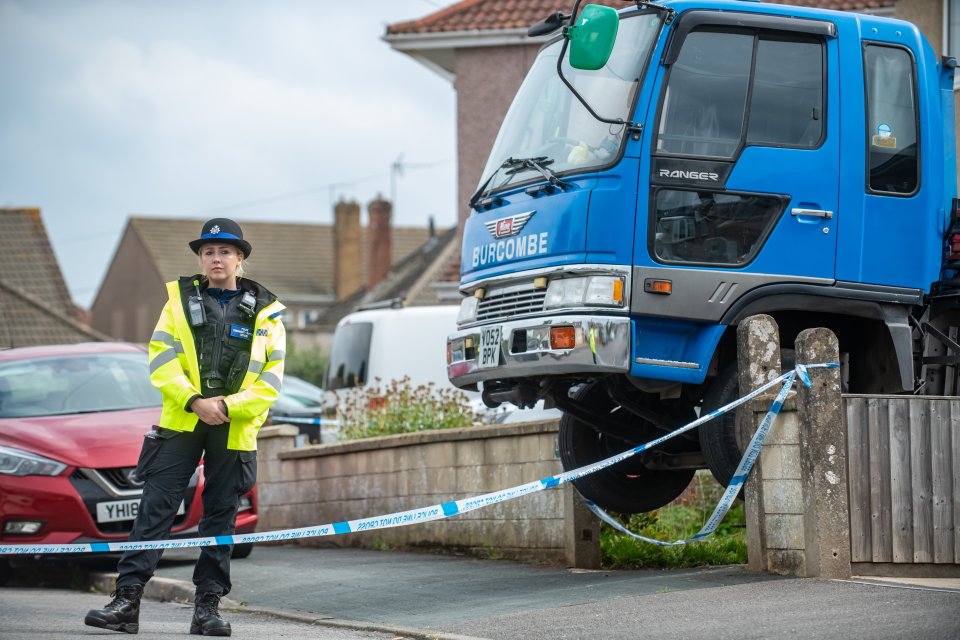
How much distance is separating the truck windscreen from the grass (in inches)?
108

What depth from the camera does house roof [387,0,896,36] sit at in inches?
958

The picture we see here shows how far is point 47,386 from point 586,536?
15.0 ft

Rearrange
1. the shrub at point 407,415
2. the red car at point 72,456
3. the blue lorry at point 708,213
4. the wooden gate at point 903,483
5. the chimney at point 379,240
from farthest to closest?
the chimney at point 379,240 → the shrub at point 407,415 → the red car at point 72,456 → the blue lorry at point 708,213 → the wooden gate at point 903,483

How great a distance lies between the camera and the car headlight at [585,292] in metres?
7.99

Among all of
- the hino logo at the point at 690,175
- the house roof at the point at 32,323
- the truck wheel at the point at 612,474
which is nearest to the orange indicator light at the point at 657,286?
the hino logo at the point at 690,175

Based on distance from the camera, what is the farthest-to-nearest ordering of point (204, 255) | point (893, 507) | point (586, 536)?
point (586, 536)
point (893, 507)
point (204, 255)

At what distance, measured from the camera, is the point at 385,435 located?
13344 mm

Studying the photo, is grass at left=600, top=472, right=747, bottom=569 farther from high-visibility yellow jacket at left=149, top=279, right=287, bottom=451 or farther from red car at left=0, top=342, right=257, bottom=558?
high-visibility yellow jacket at left=149, top=279, right=287, bottom=451

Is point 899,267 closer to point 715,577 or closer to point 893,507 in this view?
point 893,507

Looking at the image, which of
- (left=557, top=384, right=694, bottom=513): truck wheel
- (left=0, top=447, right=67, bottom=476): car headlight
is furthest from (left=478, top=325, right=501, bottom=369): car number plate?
(left=0, top=447, right=67, bottom=476): car headlight

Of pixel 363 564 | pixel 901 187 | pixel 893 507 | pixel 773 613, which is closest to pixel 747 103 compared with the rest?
pixel 901 187

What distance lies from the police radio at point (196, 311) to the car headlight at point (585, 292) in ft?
6.56

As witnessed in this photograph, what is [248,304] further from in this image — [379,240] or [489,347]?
[379,240]

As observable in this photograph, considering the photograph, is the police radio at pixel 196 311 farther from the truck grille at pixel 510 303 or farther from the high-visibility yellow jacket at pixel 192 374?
the truck grille at pixel 510 303
